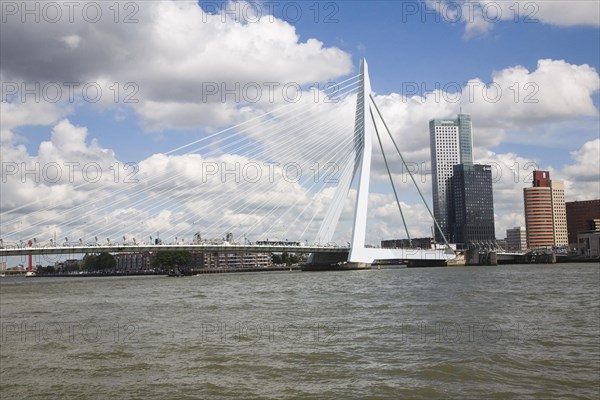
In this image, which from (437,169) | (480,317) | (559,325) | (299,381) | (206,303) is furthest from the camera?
(437,169)

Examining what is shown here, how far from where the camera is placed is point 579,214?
437ft

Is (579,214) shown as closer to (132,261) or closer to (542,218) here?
(542,218)

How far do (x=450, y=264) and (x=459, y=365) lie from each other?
71.4 m

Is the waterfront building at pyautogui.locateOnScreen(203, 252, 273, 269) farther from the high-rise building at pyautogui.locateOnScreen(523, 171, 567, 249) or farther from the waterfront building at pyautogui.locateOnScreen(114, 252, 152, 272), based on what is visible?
the high-rise building at pyautogui.locateOnScreen(523, 171, 567, 249)

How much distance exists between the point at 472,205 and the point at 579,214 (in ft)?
75.1

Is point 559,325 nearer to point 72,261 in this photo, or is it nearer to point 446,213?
point 446,213

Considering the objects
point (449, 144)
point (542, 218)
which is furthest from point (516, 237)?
point (542, 218)

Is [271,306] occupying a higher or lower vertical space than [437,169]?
lower

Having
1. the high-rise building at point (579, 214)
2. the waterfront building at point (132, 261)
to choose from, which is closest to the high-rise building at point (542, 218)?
the high-rise building at point (579, 214)

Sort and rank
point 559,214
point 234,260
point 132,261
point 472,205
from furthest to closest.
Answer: point 132,261, point 234,260, point 472,205, point 559,214

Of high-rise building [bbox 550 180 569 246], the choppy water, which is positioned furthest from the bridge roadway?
high-rise building [bbox 550 180 569 246]

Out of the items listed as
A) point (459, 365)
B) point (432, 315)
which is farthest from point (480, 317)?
point (459, 365)

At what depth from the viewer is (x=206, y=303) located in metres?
21.5

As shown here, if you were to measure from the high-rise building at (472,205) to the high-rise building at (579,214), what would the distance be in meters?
16.4
